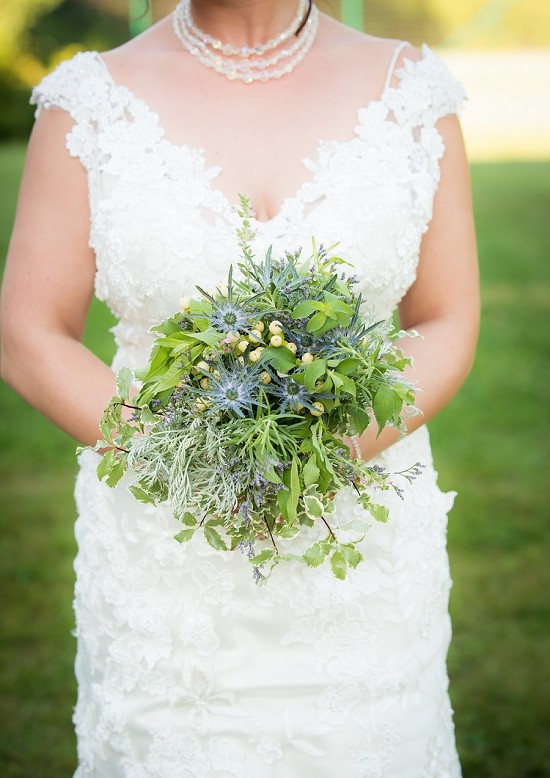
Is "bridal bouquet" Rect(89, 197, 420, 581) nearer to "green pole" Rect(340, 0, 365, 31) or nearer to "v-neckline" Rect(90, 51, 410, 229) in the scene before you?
"v-neckline" Rect(90, 51, 410, 229)

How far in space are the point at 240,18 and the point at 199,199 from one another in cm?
54

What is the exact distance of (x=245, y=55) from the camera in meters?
2.58

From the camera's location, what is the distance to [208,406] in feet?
5.73

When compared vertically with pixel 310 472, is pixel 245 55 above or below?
above

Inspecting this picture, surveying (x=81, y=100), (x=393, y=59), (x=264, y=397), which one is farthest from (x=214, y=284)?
(x=393, y=59)

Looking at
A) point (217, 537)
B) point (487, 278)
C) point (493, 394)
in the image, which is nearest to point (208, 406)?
point (217, 537)

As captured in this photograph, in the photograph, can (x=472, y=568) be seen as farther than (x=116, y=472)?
Yes

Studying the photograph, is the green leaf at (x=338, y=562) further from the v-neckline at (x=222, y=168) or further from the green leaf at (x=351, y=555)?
the v-neckline at (x=222, y=168)

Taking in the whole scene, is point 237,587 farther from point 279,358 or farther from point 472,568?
point 472,568

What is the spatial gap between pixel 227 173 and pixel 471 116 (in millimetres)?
25818

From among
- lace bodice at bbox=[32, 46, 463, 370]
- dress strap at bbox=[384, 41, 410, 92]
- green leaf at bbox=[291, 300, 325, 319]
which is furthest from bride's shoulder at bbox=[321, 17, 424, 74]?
green leaf at bbox=[291, 300, 325, 319]

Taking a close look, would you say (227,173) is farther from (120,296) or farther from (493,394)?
(493,394)

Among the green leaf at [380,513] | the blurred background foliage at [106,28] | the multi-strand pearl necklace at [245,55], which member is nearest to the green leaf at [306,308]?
the green leaf at [380,513]

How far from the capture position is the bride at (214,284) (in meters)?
2.38
